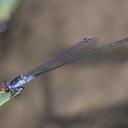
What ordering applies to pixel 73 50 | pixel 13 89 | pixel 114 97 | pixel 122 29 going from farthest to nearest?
1. pixel 122 29
2. pixel 114 97
3. pixel 73 50
4. pixel 13 89

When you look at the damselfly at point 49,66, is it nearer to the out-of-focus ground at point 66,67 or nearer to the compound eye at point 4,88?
the compound eye at point 4,88

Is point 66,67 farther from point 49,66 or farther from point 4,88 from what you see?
point 4,88

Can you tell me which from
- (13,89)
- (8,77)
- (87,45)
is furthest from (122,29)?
(13,89)

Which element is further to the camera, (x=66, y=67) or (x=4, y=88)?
(x=66, y=67)

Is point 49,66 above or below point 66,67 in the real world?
below

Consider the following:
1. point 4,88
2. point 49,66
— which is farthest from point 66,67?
point 4,88

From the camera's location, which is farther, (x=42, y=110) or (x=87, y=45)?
(x=42, y=110)

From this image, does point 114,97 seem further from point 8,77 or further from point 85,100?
point 8,77
